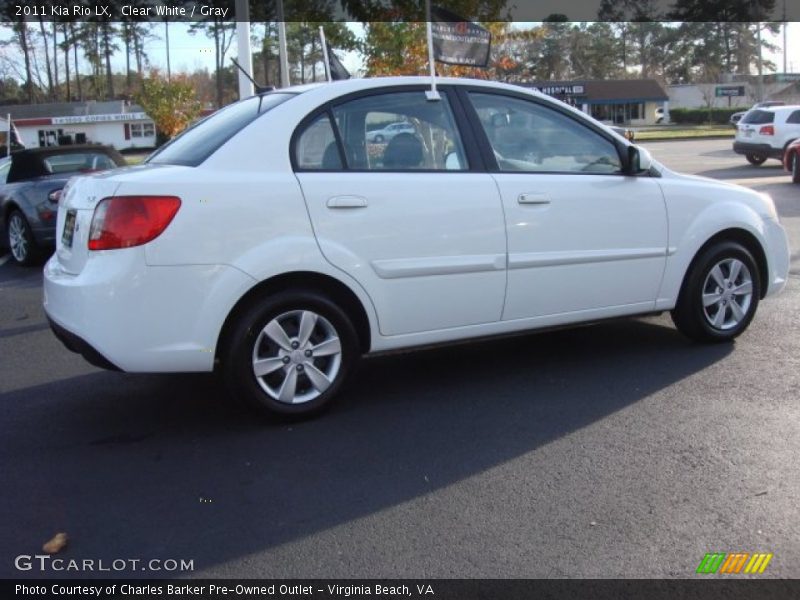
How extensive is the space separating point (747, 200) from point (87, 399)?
14.7 feet

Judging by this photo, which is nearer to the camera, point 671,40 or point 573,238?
point 573,238

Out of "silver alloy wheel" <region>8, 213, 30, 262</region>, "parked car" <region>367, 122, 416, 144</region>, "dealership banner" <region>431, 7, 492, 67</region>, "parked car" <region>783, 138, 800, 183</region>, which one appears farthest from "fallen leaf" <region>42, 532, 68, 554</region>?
"parked car" <region>783, 138, 800, 183</region>

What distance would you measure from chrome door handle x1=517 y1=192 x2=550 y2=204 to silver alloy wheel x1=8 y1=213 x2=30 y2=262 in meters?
7.56

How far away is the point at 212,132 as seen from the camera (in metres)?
4.71

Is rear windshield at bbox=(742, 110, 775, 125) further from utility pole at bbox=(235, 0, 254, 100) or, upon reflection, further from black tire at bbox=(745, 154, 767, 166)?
utility pole at bbox=(235, 0, 254, 100)

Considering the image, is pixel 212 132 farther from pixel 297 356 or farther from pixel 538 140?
pixel 538 140

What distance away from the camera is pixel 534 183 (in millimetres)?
4949

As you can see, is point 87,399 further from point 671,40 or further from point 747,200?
point 671,40

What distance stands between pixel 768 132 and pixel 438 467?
2096 cm

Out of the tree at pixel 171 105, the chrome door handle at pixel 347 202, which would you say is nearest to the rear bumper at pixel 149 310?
the chrome door handle at pixel 347 202

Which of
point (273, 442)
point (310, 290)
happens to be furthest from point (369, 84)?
point (273, 442)

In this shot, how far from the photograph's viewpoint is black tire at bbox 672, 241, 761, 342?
18.3 feet

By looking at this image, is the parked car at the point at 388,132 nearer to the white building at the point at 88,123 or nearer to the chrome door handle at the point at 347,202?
the chrome door handle at the point at 347,202

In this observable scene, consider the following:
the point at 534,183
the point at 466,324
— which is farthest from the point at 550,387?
the point at 534,183
